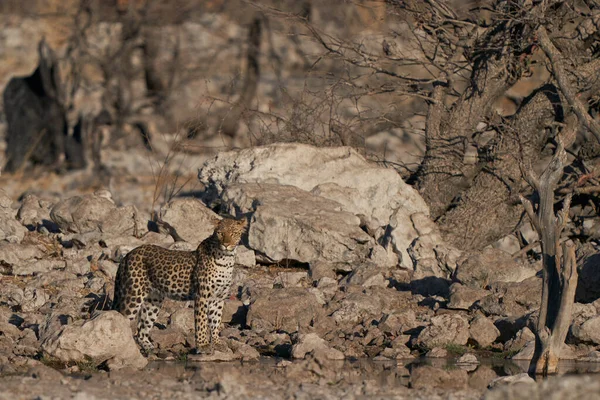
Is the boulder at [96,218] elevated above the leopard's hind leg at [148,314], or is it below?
below

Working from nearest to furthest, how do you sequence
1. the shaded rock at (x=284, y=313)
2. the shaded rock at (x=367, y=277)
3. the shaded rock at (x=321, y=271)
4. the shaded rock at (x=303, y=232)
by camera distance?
the shaded rock at (x=284, y=313)
the shaded rock at (x=367, y=277)
the shaded rock at (x=321, y=271)
the shaded rock at (x=303, y=232)

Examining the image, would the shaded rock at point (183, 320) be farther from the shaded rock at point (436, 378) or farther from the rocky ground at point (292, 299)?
the shaded rock at point (436, 378)

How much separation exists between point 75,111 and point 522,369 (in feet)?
68.0

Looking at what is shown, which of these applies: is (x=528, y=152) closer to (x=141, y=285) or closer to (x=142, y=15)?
(x=141, y=285)

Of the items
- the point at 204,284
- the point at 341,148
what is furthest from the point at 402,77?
the point at 204,284

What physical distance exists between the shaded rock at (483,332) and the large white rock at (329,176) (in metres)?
3.56

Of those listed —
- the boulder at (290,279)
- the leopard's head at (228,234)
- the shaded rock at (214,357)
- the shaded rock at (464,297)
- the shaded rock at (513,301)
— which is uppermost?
the leopard's head at (228,234)

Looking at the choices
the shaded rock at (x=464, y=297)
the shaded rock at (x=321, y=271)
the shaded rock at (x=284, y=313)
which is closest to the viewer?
the shaded rock at (x=284, y=313)

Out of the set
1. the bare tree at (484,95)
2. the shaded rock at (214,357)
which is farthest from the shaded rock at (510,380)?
the bare tree at (484,95)

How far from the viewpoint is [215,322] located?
37.5ft

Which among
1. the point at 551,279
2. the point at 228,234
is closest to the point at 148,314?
the point at 228,234

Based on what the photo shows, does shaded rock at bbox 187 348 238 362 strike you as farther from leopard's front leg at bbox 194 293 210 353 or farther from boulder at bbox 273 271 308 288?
boulder at bbox 273 271 308 288

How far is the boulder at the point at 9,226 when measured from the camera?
591 inches

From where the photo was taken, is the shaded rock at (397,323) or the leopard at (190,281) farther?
the shaded rock at (397,323)
